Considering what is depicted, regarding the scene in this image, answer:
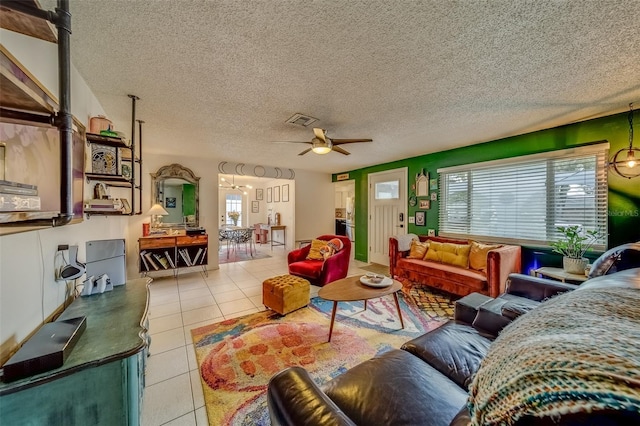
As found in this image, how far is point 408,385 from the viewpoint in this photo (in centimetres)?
115

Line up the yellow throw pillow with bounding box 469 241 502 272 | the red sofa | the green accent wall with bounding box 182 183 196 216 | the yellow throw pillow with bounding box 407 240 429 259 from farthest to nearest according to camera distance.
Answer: the green accent wall with bounding box 182 183 196 216
the yellow throw pillow with bounding box 407 240 429 259
the yellow throw pillow with bounding box 469 241 502 272
the red sofa

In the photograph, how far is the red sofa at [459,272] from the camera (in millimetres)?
2910

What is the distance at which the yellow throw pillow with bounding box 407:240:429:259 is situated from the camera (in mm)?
3979

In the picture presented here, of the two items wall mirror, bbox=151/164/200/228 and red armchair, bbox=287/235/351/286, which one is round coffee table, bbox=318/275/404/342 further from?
wall mirror, bbox=151/164/200/228

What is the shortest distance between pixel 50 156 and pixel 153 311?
2.52 m

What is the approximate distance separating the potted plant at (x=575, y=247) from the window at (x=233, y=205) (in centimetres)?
849

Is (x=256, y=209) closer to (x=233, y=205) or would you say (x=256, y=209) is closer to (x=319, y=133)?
(x=233, y=205)

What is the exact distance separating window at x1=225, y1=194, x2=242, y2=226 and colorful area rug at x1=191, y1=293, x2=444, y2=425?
265 inches

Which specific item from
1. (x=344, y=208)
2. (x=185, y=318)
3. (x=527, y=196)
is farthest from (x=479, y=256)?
(x=344, y=208)

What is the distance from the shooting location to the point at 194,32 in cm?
142

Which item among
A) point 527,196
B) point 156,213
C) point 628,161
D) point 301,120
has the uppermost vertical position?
point 301,120

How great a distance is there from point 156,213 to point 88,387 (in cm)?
394

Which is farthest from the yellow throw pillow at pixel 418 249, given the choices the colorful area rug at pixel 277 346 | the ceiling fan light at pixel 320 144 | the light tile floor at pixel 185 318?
the ceiling fan light at pixel 320 144

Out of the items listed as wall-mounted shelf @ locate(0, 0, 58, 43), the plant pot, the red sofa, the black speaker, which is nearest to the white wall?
the black speaker
